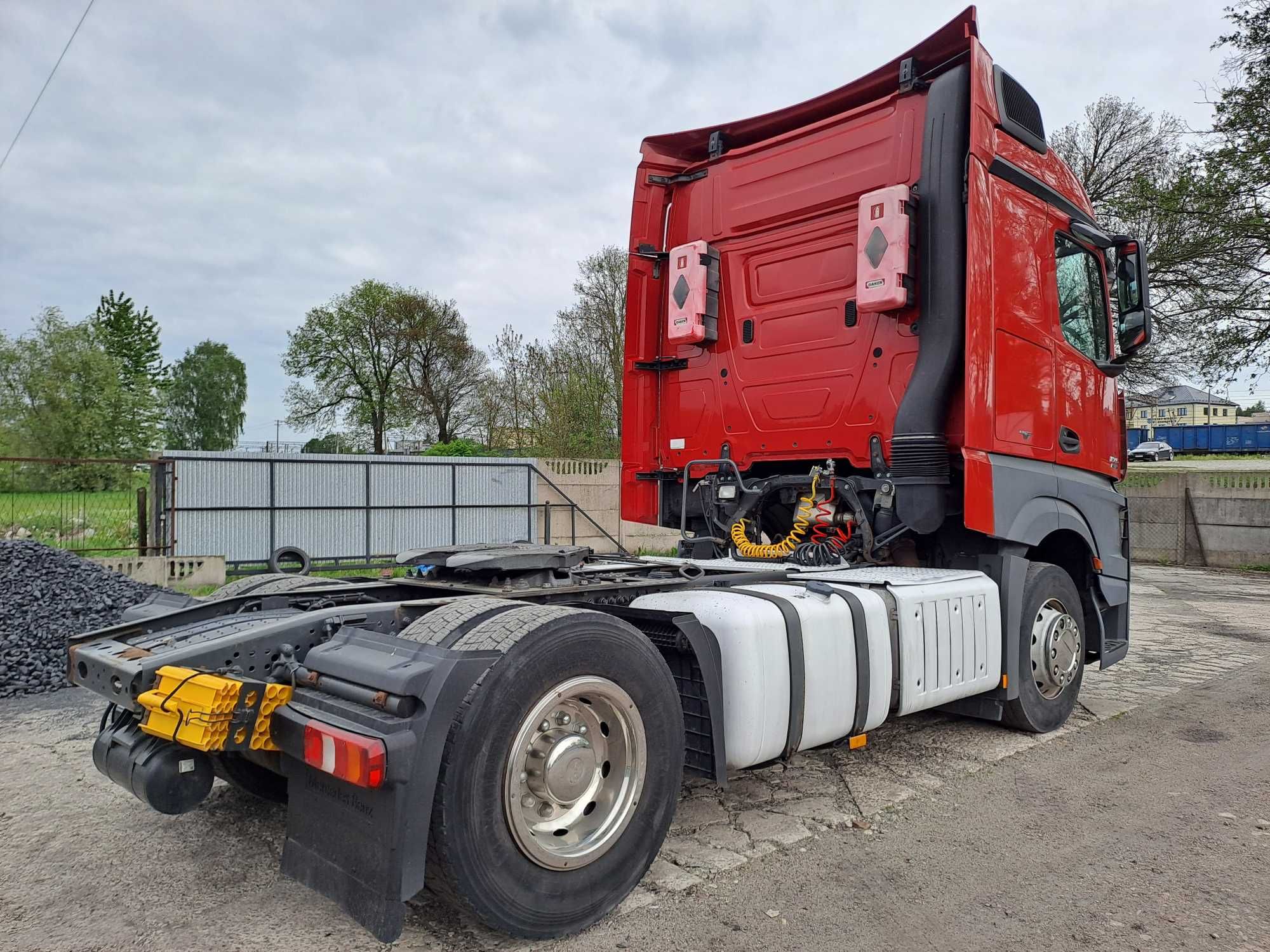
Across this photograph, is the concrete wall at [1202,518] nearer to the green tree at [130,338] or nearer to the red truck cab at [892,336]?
the red truck cab at [892,336]

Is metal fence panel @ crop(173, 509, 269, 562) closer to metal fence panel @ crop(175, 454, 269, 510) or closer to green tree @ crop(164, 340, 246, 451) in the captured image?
metal fence panel @ crop(175, 454, 269, 510)

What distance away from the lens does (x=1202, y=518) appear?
714 inches

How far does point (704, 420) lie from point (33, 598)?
19.2ft

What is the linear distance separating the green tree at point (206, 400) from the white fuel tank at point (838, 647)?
79305mm

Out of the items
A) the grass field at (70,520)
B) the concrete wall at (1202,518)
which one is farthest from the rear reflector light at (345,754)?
the concrete wall at (1202,518)

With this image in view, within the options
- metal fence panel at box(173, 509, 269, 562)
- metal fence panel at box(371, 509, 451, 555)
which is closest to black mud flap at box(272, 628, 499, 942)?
metal fence panel at box(173, 509, 269, 562)

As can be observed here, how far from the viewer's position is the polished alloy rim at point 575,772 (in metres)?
2.68

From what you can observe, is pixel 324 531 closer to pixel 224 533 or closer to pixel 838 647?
pixel 224 533

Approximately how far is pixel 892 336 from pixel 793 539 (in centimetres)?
135

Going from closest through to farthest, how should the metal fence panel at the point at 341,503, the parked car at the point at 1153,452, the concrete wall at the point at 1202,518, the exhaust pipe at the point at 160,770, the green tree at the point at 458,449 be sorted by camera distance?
the exhaust pipe at the point at 160,770 → the metal fence panel at the point at 341,503 → the concrete wall at the point at 1202,518 → the green tree at the point at 458,449 → the parked car at the point at 1153,452

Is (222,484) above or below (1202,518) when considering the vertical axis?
above

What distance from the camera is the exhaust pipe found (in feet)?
9.14

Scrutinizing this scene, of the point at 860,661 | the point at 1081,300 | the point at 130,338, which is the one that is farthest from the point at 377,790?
the point at 130,338

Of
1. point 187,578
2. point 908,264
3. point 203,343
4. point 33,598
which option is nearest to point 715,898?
point 908,264
